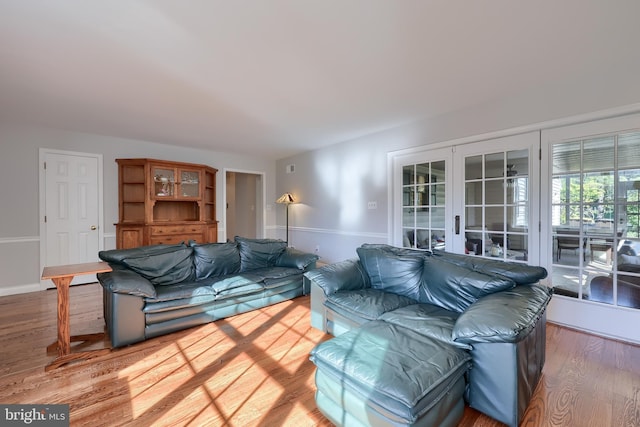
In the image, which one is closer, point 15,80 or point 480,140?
point 15,80

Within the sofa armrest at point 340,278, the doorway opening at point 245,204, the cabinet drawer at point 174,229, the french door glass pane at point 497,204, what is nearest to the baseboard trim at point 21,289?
the cabinet drawer at point 174,229

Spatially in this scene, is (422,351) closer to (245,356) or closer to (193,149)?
(245,356)

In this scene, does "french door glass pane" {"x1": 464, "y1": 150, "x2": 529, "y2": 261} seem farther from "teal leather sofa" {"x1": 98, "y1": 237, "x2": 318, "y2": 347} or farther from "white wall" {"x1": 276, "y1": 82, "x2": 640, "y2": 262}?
"teal leather sofa" {"x1": 98, "y1": 237, "x2": 318, "y2": 347}

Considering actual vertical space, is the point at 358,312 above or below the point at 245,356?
above

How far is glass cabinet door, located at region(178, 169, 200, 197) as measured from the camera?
16.7ft

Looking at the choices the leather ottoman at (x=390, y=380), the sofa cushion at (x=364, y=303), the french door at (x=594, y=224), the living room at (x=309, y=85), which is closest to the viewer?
the leather ottoman at (x=390, y=380)

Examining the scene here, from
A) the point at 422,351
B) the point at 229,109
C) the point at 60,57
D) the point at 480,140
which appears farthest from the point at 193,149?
the point at 422,351

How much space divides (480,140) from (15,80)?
4.96 metres

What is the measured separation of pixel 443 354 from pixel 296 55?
7.80ft

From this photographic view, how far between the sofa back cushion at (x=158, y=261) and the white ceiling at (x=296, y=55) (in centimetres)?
169

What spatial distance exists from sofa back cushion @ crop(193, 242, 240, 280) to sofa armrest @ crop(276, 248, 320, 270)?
61 cm

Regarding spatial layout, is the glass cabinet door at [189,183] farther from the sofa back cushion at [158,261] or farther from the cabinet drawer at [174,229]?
the sofa back cushion at [158,261]

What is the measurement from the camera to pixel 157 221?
472 centimetres

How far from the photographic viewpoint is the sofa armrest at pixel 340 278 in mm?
2598
